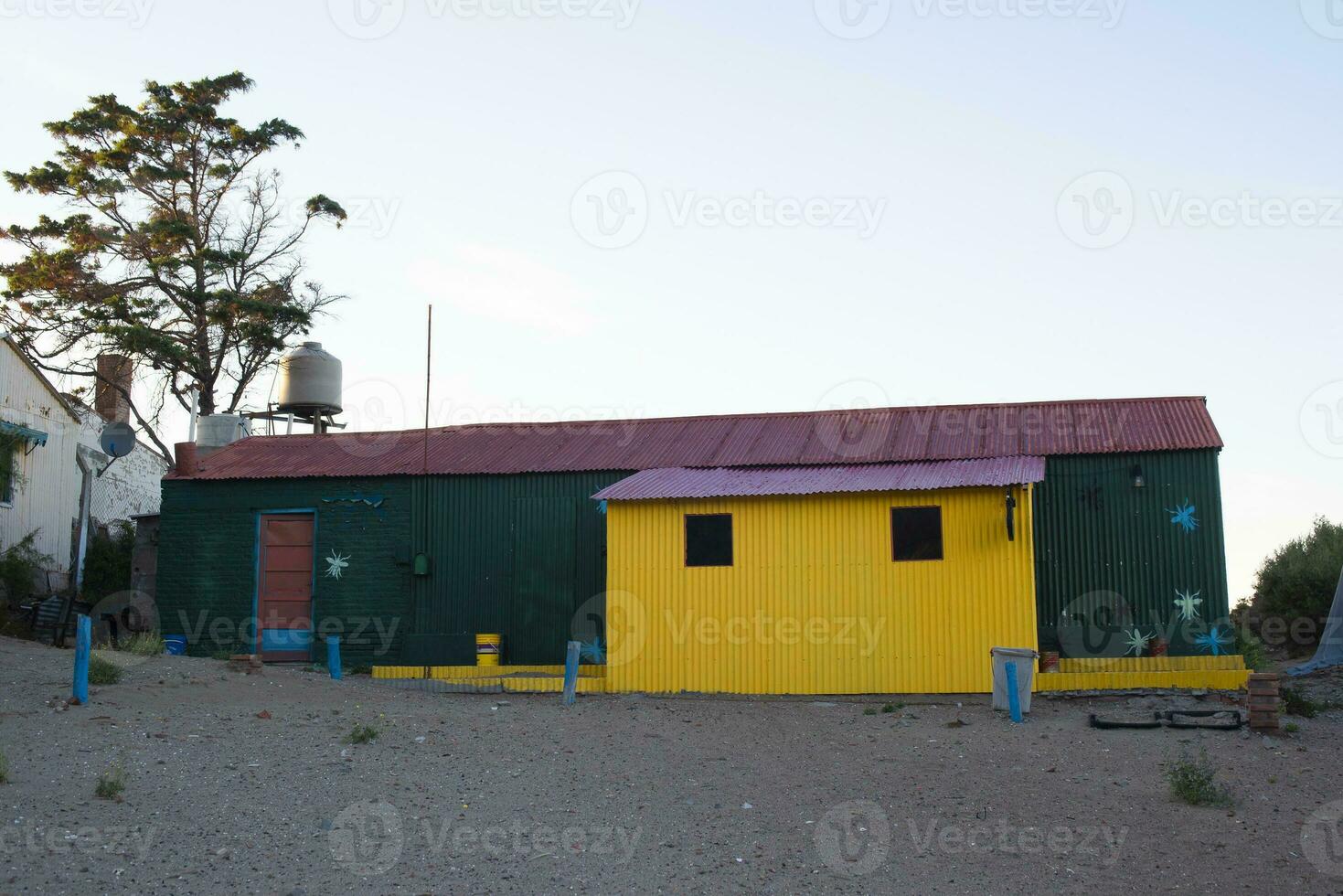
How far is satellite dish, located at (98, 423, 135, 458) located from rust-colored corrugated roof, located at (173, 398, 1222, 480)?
1299mm

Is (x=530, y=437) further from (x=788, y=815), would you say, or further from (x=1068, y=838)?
(x=1068, y=838)

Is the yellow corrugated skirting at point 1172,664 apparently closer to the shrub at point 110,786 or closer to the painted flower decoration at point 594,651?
the painted flower decoration at point 594,651

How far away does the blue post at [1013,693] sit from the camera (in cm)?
1338

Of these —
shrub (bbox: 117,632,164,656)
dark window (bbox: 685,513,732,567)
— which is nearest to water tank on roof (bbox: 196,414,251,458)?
shrub (bbox: 117,632,164,656)

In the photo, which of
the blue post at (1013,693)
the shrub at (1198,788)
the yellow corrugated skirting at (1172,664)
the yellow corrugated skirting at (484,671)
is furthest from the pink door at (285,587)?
the shrub at (1198,788)

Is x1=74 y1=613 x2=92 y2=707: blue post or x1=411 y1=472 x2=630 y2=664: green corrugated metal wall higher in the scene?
x1=411 y1=472 x2=630 y2=664: green corrugated metal wall

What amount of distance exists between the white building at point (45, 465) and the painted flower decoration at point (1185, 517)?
62.9ft

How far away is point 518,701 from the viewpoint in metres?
15.6

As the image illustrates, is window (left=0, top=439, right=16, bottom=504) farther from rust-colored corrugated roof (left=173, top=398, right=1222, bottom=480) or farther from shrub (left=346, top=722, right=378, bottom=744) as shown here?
shrub (left=346, top=722, right=378, bottom=744)

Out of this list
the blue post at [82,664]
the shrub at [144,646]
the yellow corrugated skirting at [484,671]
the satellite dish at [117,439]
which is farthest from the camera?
the satellite dish at [117,439]

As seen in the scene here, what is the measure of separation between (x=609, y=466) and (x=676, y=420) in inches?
89.7

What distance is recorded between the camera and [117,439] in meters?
21.1

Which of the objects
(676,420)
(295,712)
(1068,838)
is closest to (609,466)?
(676,420)

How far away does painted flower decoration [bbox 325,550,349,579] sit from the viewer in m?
20.0
